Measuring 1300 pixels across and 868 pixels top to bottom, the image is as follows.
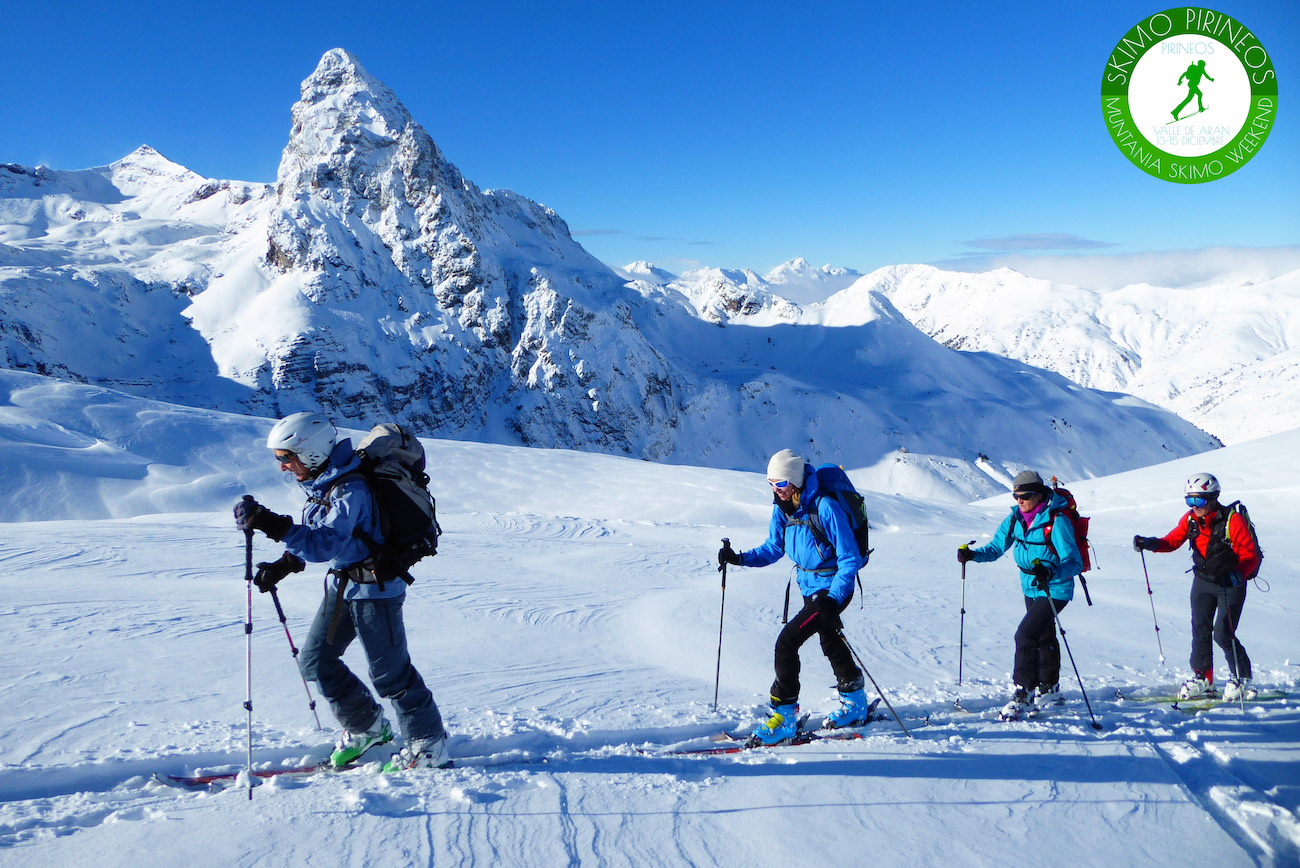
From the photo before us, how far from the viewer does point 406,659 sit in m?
4.06

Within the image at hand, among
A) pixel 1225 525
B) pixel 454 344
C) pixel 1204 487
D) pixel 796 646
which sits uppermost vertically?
pixel 454 344

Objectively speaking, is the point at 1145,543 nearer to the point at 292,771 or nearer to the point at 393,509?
the point at 393,509

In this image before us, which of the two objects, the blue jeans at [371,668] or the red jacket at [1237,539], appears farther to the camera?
the red jacket at [1237,539]

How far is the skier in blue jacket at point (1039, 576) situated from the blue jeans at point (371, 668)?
4.27m

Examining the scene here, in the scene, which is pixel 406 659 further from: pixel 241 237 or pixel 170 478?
pixel 241 237

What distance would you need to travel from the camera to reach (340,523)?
3.70 metres

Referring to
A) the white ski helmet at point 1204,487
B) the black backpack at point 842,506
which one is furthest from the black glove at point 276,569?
the white ski helmet at point 1204,487

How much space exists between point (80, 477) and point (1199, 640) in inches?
942

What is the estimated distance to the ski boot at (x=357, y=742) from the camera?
13.9 feet

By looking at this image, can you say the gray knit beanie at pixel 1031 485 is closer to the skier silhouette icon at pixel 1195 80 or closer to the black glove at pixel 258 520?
the skier silhouette icon at pixel 1195 80

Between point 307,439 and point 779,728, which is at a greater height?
point 307,439

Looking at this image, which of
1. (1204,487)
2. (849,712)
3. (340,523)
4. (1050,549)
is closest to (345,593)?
(340,523)

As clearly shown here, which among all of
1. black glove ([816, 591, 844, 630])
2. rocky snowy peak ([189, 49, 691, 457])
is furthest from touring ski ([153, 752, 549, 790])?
rocky snowy peak ([189, 49, 691, 457])

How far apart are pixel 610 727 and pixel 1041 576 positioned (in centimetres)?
348
